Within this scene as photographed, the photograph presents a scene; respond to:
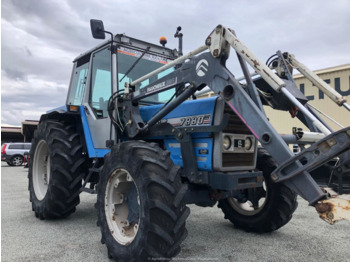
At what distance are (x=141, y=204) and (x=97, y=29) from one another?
7.22ft

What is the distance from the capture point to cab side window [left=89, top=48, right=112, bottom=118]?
4.41m

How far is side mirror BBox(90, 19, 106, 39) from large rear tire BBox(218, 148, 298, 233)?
2536 millimetres

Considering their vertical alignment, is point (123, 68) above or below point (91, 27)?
below

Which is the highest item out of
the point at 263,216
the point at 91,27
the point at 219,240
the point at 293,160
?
the point at 91,27

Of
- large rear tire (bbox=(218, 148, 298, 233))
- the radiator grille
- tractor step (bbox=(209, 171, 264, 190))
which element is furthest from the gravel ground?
the radiator grille

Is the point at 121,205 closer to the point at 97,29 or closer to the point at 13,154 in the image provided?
the point at 97,29

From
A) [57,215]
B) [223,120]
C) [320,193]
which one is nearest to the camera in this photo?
[320,193]

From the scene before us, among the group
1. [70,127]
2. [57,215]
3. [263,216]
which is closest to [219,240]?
[263,216]

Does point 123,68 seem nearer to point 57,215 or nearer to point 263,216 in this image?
point 57,215

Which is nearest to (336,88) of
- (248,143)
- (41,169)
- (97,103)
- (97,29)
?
(248,143)

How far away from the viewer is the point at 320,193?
2.23 meters

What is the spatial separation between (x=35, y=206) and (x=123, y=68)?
2703 millimetres

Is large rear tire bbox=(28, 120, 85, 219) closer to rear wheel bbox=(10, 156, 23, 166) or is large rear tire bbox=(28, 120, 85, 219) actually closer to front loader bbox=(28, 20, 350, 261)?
front loader bbox=(28, 20, 350, 261)

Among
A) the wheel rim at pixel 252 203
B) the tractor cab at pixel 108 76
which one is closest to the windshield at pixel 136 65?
the tractor cab at pixel 108 76
